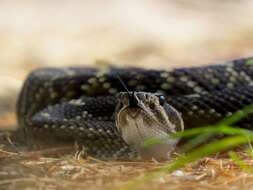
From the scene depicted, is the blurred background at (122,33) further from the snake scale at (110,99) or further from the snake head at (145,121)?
the snake head at (145,121)

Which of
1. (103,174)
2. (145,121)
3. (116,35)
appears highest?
(116,35)

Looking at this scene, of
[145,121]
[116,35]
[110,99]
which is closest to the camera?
[145,121]

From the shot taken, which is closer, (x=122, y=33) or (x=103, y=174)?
(x=103, y=174)

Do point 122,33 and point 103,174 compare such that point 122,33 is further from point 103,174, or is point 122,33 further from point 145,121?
point 103,174

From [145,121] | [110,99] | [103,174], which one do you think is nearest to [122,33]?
[110,99]

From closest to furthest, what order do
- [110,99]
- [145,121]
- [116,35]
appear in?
1. [145,121]
2. [110,99]
3. [116,35]

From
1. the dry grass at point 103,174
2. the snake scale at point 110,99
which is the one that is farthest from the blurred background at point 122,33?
the dry grass at point 103,174

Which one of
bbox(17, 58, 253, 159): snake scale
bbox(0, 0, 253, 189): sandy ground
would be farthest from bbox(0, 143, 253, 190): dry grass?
bbox(0, 0, 253, 189): sandy ground

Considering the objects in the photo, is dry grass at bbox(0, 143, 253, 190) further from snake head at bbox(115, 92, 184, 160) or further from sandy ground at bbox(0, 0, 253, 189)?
sandy ground at bbox(0, 0, 253, 189)
